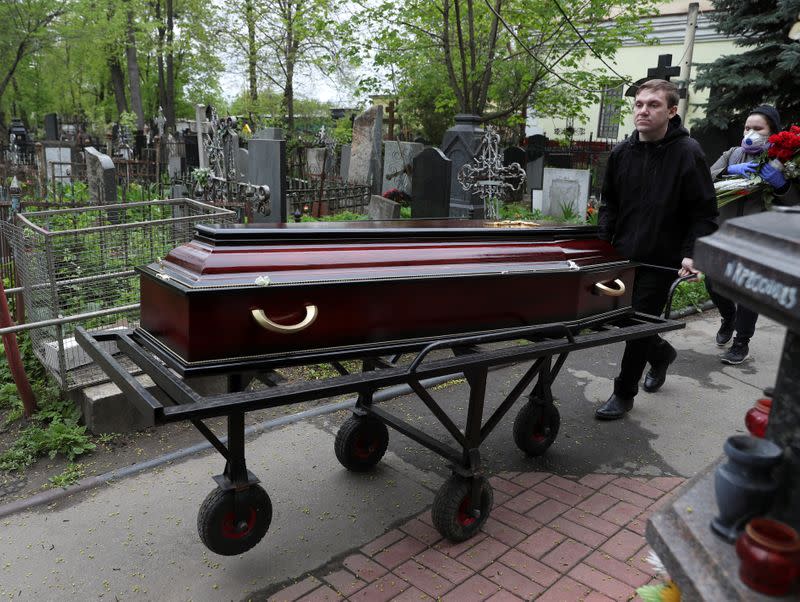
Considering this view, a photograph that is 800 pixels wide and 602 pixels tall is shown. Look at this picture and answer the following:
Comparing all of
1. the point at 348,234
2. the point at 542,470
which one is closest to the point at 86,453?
the point at 348,234

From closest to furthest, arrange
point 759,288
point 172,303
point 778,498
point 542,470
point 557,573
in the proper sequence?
point 759,288, point 778,498, point 172,303, point 557,573, point 542,470

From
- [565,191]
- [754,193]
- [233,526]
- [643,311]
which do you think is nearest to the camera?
[233,526]

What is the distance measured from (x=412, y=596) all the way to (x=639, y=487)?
60.4 inches

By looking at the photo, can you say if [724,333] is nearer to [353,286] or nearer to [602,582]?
[602,582]

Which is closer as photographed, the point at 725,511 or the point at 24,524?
the point at 725,511

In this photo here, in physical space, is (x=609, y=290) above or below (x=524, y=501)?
above

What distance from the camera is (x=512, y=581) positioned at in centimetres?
275

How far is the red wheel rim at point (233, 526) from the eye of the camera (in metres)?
2.58

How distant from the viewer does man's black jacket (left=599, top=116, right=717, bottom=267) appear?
372 centimetres

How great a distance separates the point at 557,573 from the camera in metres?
2.81

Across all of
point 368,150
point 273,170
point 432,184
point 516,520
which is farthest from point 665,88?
point 368,150

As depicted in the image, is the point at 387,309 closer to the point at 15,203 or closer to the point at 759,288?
the point at 759,288

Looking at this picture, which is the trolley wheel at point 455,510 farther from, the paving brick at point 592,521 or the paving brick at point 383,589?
the paving brick at point 592,521

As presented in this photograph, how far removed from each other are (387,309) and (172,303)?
796mm
